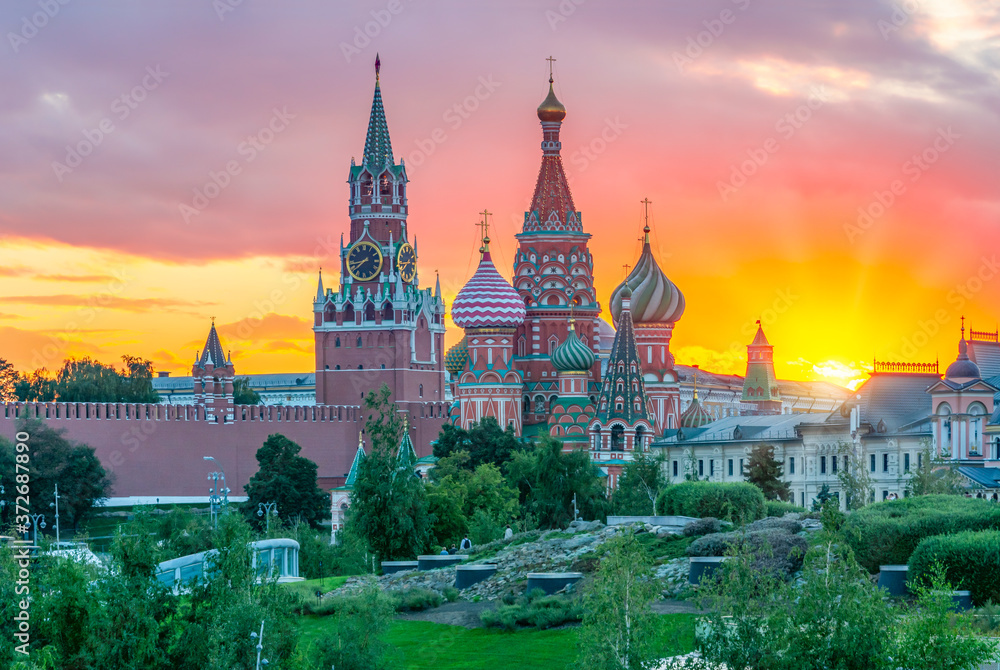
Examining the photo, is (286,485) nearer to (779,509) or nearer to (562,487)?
(562,487)

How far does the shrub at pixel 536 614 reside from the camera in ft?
88.3

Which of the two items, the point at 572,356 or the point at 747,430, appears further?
the point at 572,356

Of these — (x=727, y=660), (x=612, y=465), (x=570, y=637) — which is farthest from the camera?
(x=612, y=465)

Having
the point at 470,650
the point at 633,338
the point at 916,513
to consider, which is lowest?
the point at 470,650

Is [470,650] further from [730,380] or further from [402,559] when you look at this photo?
[730,380]

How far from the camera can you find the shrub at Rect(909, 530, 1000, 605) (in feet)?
81.8

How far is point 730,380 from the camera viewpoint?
133 m

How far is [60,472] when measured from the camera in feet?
202

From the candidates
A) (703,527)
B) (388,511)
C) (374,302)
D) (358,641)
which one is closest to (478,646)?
(358,641)

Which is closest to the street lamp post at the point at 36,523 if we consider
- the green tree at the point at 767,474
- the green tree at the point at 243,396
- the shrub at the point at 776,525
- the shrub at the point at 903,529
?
the shrub at the point at 776,525

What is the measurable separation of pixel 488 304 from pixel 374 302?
15.1 metres

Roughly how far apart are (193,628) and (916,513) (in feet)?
42.1

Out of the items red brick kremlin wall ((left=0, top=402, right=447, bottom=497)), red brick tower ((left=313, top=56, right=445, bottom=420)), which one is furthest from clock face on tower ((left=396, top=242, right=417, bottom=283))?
red brick kremlin wall ((left=0, top=402, right=447, bottom=497))

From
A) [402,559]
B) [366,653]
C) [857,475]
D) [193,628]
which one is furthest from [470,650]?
[857,475]
